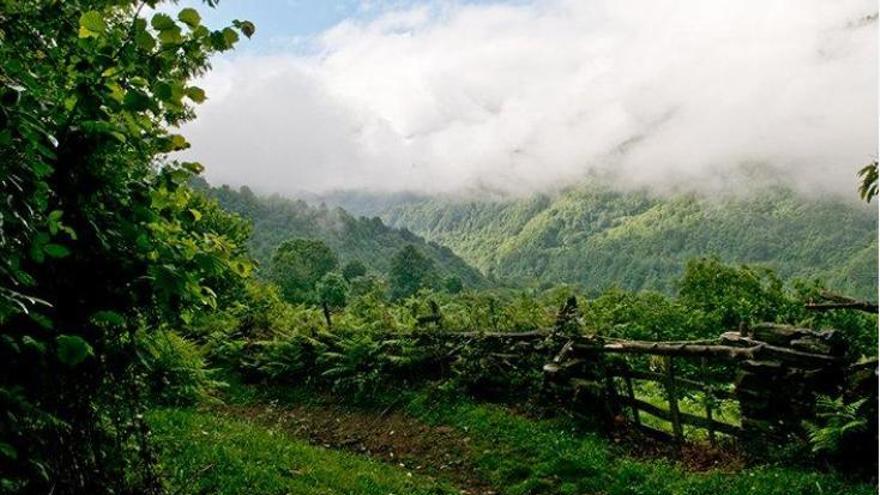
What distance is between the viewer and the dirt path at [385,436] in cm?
1404

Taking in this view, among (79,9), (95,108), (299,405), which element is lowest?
(299,405)

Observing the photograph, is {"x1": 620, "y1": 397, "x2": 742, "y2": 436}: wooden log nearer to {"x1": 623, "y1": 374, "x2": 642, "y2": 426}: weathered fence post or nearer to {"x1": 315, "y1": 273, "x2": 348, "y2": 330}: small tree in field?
{"x1": 623, "y1": 374, "x2": 642, "y2": 426}: weathered fence post

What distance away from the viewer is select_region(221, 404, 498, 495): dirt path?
553 inches

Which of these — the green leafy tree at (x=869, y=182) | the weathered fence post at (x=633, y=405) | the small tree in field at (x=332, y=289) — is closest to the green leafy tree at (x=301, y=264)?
the small tree in field at (x=332, y=289)

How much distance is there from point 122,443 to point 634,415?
11.7 m

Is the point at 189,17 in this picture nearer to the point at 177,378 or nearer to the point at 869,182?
the point at 869,182

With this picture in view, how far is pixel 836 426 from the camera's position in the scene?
10.2m

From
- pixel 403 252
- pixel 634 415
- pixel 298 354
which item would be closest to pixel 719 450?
pixel 634 415

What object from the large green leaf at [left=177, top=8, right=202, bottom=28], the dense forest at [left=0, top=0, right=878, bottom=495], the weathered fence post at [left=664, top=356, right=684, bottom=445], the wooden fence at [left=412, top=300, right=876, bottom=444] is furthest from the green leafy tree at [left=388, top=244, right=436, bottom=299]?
the large green leaf at [left=177, top=8, right=202, bottom=28]

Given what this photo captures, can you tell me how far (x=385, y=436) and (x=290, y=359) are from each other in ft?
25.8

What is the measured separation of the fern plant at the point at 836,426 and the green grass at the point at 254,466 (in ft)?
19.5

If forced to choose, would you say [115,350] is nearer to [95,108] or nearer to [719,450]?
[95,108]

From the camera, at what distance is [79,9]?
5.33 m

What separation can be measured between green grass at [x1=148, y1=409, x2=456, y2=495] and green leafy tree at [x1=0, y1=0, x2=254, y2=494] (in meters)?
3.34
